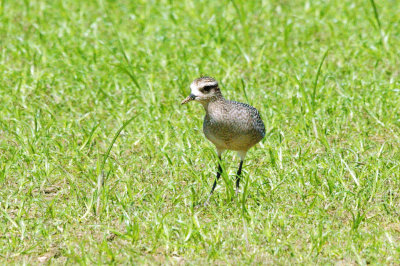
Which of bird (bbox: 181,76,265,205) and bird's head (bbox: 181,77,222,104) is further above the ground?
bird's head (bbox: 181,77,222,104)

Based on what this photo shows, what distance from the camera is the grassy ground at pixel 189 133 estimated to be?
6.00 metres

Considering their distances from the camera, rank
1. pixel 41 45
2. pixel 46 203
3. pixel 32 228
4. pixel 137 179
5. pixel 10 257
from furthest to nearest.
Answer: pixel 41 45 < pixel 137 179 < pixel 46 203 < pixel 32 228 < pixel 10 257

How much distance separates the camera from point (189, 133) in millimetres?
8055

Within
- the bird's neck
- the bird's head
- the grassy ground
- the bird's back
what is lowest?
the grassy ground

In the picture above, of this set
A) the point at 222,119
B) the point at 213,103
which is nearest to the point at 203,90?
the point at 213,103

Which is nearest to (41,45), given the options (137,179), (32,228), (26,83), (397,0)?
(26,83)

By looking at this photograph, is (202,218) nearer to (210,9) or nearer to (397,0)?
(210,9)

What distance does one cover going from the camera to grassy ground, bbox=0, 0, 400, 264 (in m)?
6.00

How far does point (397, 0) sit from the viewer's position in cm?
1168

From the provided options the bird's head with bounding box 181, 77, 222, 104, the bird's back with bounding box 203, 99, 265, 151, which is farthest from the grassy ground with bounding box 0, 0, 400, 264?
the bird's head with bounding box 181, 77, 222, 104

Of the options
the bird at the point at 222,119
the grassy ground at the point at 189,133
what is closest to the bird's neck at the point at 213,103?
the bird at the point at 222,119

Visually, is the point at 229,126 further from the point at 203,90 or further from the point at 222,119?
the point at 203,90

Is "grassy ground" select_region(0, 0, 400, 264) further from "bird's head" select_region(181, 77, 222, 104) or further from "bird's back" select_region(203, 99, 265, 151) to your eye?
"bird's head" select_region(181, 77, 222, 104)

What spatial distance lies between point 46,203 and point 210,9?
5.42 meters
